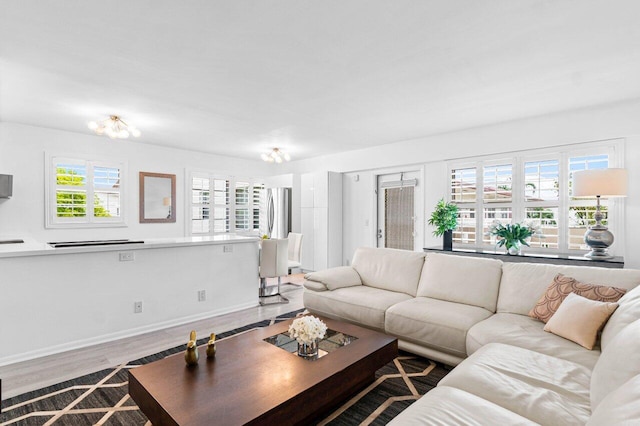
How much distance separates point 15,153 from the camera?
462 centimetres

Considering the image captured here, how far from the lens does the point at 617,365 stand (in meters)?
1.32

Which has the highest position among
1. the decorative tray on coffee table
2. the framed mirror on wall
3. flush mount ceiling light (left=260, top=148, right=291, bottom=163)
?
flush mount ceiling light (left=260, top=148, right=291, bottom=163)

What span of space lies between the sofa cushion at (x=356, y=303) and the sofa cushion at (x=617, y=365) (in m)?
1.67

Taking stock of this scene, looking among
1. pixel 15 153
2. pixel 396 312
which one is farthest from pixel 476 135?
pixel 15 153

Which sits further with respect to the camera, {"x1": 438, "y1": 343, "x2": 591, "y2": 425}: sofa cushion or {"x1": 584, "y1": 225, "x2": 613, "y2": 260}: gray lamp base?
{"x1": 584, "y1": 225, "x2": 613, "y2": 260}: gray lamp base

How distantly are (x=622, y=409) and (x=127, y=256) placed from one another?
3728mm

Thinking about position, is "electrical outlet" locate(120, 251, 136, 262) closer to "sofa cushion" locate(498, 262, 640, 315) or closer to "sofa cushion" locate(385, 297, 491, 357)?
"sofa cushion" locate(385, 297, 491, 357)

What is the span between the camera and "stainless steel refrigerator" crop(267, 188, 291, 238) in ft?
23.0

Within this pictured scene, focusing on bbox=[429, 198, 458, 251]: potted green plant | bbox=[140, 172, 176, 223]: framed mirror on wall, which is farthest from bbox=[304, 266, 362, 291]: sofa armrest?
bbox=[140, 172, 176, 223]: framed mirror on wall

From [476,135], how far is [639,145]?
5.77 ft

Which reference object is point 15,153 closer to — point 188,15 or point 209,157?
point 209,157

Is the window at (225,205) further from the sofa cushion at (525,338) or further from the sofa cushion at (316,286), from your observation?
the sofa cushion at (525,338)

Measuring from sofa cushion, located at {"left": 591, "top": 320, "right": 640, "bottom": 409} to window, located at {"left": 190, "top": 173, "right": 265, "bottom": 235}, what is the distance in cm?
625

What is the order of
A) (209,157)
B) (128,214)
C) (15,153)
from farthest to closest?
(209,157)
(128,214)
(15,153)
